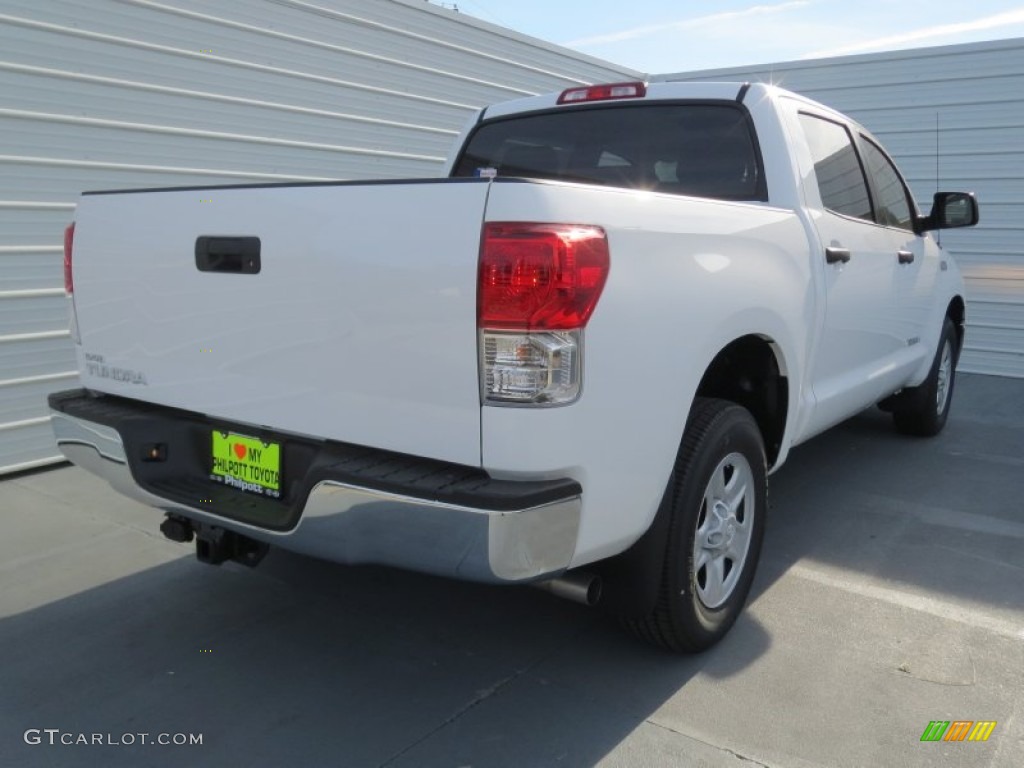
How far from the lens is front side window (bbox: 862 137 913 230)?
15.3 feet

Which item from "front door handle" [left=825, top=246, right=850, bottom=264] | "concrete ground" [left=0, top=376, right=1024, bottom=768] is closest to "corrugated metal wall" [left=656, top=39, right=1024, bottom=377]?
"concrete ground" [left=0, top=376, right=1024, bottom=768]

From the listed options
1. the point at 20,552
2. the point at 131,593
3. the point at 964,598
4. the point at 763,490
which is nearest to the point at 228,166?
the point at 20,552

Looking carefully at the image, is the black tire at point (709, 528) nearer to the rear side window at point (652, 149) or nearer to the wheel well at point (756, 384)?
the wheel well at point (756, 384)

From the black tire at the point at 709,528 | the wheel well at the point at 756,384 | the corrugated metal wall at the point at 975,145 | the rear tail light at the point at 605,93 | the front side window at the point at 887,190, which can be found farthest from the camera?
the corrugated metal wall at the point at 975,145

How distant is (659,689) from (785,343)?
1.28m

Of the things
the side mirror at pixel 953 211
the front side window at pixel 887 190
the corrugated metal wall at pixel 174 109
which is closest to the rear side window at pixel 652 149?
the front side window at pixel 887 190

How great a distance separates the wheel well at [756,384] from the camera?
10.6 ft

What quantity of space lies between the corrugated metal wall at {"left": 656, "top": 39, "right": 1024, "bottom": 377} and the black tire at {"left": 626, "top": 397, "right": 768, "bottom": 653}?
7493mm

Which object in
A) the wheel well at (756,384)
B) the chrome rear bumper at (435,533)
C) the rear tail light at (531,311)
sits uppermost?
the rear tail light at (531,311)

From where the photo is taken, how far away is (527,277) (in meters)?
2.12

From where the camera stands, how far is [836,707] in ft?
8.99

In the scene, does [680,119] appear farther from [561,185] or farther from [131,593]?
[131,593]

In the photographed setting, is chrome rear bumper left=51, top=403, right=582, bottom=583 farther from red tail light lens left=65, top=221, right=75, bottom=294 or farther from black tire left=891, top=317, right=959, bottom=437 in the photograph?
black tire left=891, top=317, right=959, bottom=437

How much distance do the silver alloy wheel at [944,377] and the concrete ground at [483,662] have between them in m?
1.84
